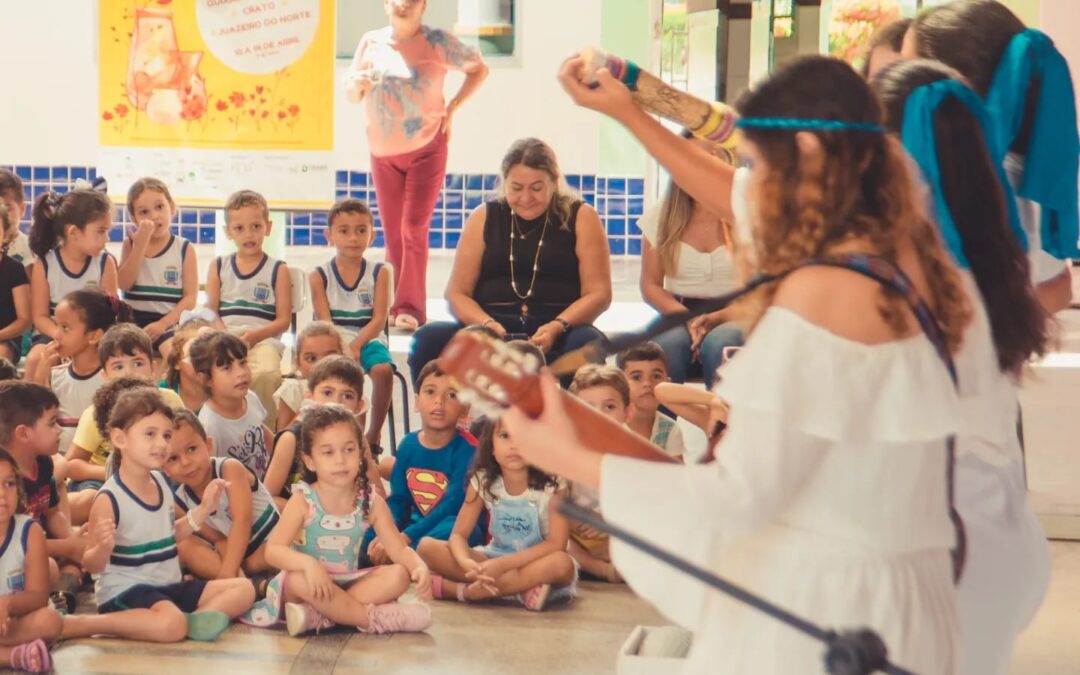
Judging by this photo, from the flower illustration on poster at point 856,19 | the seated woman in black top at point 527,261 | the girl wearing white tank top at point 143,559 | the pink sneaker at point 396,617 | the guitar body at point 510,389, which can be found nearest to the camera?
the guitar body at point 510,389

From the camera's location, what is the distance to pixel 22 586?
3.74 m

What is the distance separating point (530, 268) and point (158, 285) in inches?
64.3

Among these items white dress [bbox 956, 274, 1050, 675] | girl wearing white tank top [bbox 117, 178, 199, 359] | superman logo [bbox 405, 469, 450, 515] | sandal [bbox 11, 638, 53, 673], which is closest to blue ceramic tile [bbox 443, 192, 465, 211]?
girl wearing white tank top [bbox 117, 178, 199, 359]

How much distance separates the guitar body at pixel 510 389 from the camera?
1725mm

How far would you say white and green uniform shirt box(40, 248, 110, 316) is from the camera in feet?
19.1

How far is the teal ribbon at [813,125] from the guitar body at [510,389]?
401 mm

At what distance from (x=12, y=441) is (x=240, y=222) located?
2074 mm

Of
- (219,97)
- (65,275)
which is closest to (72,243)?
(65,275)

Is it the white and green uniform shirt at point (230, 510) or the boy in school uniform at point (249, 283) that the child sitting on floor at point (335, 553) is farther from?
the boy in school uniform at point (249, 283)

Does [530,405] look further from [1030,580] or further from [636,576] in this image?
[1030,580]

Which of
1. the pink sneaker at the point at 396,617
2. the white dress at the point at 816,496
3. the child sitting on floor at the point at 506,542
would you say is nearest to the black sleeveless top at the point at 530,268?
the child sitting on floor at the point at 506,542

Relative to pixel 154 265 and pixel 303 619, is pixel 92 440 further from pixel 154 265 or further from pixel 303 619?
pixel 154 265

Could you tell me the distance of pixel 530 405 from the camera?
1799mm

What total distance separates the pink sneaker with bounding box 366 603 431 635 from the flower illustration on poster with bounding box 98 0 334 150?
3288 millimetres
